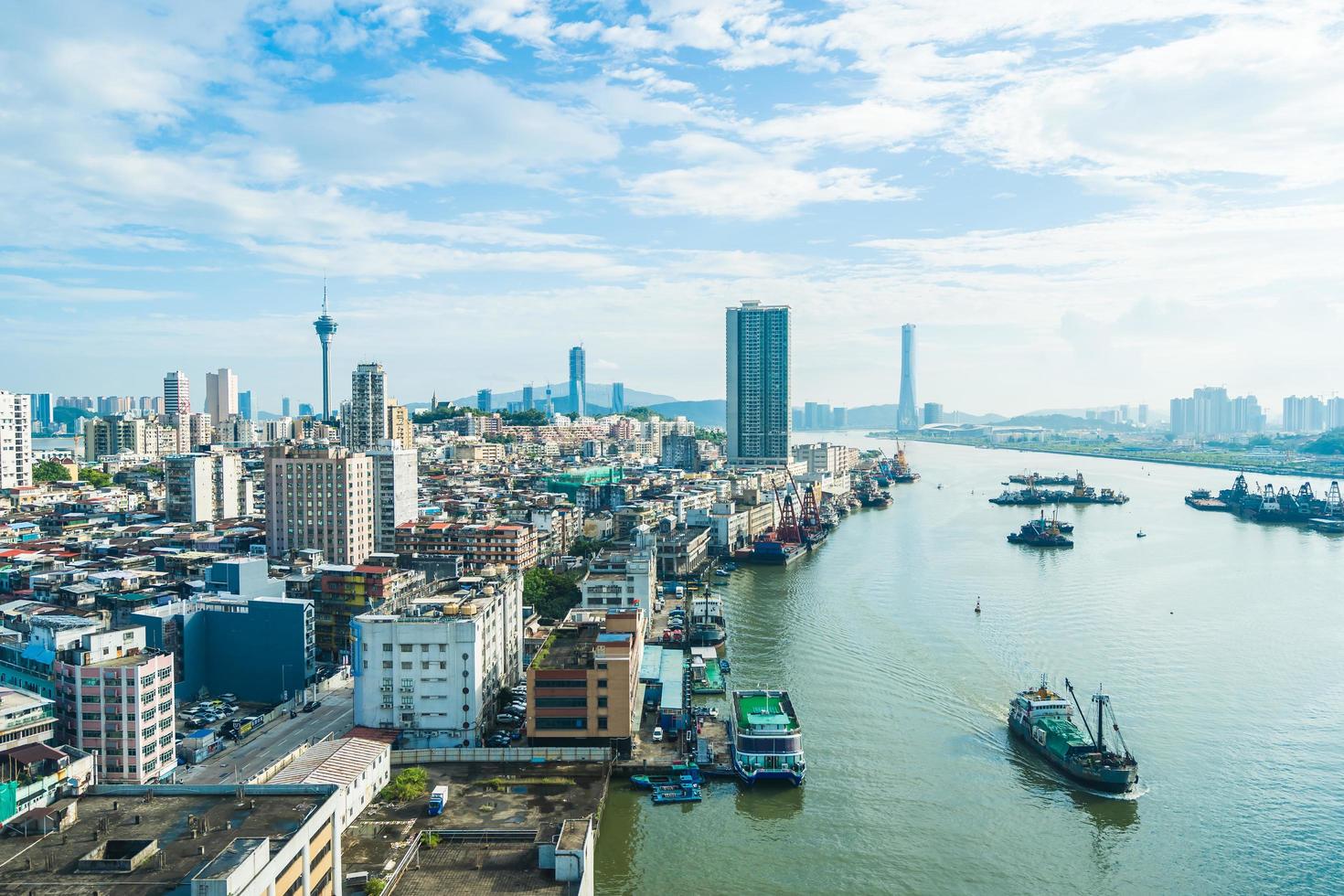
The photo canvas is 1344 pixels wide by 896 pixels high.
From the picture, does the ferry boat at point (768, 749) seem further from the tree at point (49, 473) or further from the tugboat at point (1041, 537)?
the tree at point (49, 473)

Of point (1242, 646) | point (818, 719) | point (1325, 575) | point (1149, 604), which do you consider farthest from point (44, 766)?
point (1325, 575)

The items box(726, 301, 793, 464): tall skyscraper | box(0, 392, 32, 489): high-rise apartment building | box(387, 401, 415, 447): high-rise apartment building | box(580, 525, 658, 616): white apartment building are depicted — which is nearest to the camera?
box(580, 525, 658, 616): white apartment building

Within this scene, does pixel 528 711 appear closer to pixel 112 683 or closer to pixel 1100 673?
pixel 112 683

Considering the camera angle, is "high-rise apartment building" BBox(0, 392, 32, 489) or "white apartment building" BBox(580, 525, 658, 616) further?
"high-rise apartment building" BBox(0, 392, 32, 489)

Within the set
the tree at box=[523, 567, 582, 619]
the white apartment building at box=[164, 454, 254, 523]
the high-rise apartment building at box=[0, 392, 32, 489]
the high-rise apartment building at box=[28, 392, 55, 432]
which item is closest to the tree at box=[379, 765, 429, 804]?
the tree at box=[523, 567, 582, 619]

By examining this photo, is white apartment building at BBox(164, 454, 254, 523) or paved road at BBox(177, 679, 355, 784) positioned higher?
white apartment building at BBox(164, 454, 254, 523)

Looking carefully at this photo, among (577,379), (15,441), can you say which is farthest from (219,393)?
(15,441)

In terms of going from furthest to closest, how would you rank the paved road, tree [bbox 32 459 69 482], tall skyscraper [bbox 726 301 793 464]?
tall skyscraper [bbox 726 301 793 464] → tree [bbox 32 459 69 482] → the paved road

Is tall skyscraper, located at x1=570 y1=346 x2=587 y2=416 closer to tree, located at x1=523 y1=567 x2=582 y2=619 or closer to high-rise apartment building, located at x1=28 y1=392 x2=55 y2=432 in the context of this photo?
high-rise apartment building, located at x1=28 y1=392 x2=55 y2=432
